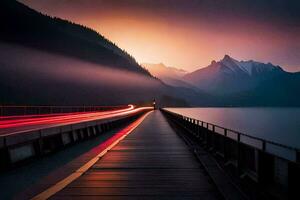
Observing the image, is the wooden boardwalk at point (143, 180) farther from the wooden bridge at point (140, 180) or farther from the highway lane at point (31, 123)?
the highway lane at point (31, 123)

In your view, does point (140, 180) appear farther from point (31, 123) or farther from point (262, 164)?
point (31, 123)

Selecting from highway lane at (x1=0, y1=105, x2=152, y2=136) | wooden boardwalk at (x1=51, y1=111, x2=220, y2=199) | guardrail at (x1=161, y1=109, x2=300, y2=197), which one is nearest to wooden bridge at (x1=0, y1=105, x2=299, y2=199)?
wooden boardwalk at (x1=51, y1=111, x2=220, y2=199)

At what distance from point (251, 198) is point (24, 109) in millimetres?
42588

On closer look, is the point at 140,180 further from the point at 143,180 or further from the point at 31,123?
the point at 31,123

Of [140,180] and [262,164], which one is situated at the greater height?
[262,164]

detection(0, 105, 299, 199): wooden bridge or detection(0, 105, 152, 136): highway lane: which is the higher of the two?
detection(0, 105, 152, 136): highway lane

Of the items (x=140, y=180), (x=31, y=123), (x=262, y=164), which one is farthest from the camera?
(x=31, y=123)

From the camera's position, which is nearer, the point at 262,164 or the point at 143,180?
the point at 262,164

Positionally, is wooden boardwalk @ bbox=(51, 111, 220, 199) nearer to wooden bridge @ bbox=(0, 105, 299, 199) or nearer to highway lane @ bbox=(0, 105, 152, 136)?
wooden bridge @ bbox=(0, 105, 299, 199)

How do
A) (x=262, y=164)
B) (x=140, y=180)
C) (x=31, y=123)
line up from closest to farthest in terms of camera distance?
(x=262, y=164)
(x=140, y=180)
(x=31, y=123)

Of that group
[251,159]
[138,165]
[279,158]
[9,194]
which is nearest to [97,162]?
[138,165]

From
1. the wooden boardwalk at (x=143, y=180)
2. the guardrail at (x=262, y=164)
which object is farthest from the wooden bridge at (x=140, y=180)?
the guardrail at (x=262, y=164)

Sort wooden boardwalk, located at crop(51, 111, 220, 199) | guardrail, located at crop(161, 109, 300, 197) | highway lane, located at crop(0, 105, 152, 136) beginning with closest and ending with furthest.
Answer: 1. guardrail, located at crop(161, 109, 300, 197)
2. wooden boardwalk, located at crop(51, 111, 220, 199)
3. highway lane, located at crop(0, 105, 152, 136)

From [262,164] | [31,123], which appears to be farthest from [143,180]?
[31,123]
